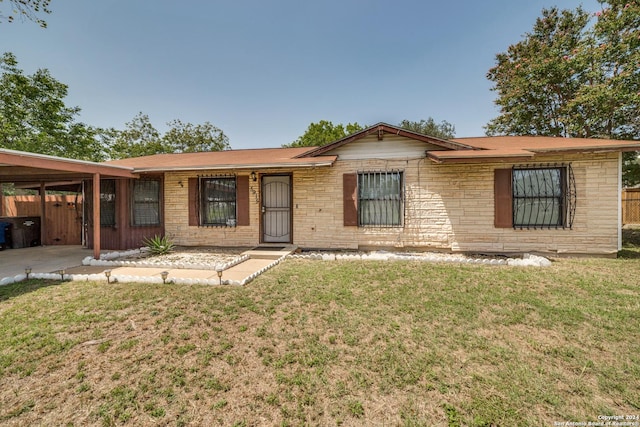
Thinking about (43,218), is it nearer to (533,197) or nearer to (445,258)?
(445,258)

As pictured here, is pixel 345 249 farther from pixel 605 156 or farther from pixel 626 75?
pixel 626 75

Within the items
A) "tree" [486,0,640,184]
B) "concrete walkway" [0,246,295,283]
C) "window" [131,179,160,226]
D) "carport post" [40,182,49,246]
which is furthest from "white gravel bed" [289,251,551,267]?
"carport post" [40,182,49,246]

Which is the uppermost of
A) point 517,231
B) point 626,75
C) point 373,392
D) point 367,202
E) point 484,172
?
point 626,75

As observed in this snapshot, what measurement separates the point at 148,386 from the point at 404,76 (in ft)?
51.1

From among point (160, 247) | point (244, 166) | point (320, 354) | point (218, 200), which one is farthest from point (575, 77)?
Answer: point (160, 247)

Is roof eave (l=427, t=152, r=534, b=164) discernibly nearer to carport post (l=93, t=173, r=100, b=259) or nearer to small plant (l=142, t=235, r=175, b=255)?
small plant (l=142, t=235, r=175, b=255)

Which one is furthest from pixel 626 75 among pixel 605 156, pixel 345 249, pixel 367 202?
pixel 345 249

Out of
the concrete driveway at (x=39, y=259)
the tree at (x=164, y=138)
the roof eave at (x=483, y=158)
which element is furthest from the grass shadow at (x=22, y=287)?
the tree at (x=164, y=138)

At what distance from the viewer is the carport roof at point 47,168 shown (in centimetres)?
495

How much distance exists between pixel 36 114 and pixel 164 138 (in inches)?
440

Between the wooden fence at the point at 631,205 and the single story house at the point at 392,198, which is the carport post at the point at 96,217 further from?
the wooden fence at the point at 631,205

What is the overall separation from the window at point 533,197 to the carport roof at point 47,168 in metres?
10.3

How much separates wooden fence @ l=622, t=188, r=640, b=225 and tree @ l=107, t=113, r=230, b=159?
107 ft

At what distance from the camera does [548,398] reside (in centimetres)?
213
